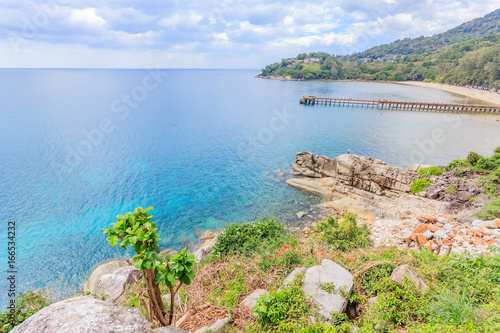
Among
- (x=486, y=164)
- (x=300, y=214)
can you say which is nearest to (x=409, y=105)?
(x=486, y=164)

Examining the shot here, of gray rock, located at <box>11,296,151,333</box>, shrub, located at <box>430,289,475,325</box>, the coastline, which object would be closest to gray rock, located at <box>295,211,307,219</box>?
shrub, located at <box>430,289,475,325</box>

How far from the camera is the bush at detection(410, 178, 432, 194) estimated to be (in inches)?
981

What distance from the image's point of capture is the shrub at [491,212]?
16219 mm

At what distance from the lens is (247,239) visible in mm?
12836

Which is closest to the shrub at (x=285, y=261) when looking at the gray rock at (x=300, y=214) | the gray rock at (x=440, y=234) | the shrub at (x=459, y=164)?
the gray rock at (x=440, y=234)

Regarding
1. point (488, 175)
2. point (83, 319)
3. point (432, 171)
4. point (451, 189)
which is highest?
point (83, 319)

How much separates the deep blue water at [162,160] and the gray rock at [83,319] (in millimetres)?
15128

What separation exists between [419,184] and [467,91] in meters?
103

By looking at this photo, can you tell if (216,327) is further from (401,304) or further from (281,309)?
(401,304)

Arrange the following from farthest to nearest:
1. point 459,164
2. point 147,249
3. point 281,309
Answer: point 459,164 < point 281,309 < point 147,249

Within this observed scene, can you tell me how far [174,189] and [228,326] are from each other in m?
22.8

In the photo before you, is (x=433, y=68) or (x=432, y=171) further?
(x=433, y=68)

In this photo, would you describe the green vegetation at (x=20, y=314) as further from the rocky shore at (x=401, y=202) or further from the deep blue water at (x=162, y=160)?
the rocky shore at (x=401, y=202)

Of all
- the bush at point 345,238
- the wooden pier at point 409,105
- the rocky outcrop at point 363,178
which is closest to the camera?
the bush at point 345,238
